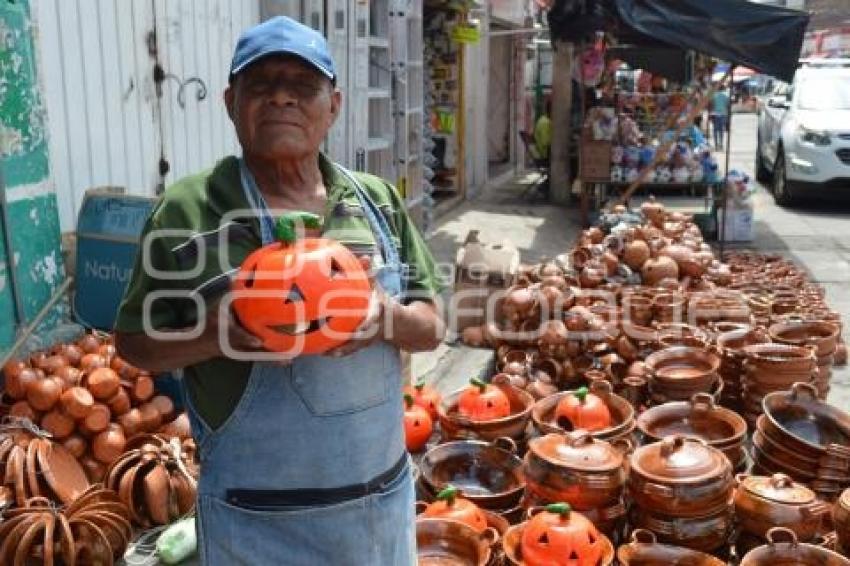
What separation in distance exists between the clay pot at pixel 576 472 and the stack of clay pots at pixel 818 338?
2079mm

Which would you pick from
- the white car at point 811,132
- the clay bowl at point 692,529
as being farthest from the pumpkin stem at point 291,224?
the white car at point 811,132

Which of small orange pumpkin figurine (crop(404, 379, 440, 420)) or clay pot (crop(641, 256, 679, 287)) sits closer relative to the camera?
small orange pumpkin figurine (crop(404, 379, 440, 420))

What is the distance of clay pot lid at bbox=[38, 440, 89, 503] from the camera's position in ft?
9.82

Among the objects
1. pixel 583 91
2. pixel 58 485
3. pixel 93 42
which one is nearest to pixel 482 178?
pixel 583 91

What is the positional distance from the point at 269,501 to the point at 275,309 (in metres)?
0.43

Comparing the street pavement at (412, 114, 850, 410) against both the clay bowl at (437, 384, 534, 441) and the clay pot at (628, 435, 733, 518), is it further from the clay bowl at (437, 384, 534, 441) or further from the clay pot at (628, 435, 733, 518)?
the clay pot at (628, 435, 733, 518)

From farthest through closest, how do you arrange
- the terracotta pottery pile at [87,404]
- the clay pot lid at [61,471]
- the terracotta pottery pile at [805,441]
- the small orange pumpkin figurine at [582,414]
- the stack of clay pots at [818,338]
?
the stack of clay pots at [818,338] → the small orange pumpkin figurine at [582,414] → the terracotta pottery pile at [805,441] → the terracotta pottery pile at [87,404] → the clay pot lid at [61,471]

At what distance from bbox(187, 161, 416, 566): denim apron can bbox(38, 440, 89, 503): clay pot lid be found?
152cm

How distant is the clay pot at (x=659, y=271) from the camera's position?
5.77 meters

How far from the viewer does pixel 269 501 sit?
5.43 ft

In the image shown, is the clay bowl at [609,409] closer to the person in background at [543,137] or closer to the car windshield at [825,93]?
the person in background at [543,137]

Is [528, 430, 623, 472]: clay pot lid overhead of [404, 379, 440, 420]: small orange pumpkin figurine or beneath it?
overhead

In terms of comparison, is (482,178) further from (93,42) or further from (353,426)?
(353,426)

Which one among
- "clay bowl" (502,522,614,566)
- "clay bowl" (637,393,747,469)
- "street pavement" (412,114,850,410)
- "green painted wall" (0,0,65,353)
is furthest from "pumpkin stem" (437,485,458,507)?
"street pavement" (412,114,850,410)
